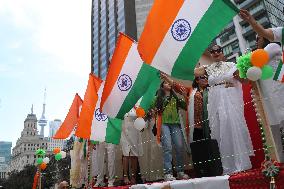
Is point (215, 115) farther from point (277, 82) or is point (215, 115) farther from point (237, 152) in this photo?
point (277, 82)

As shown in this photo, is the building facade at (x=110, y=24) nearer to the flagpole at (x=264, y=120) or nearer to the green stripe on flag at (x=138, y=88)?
the green stripe on flag at (x=138, y=88)

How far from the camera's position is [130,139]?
7.05 metres

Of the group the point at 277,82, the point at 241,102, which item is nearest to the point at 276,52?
the point at 277,82

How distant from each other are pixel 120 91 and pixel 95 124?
1.44 metres

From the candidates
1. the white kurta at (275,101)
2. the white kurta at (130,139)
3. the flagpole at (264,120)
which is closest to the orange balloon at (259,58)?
the flagpole at (264,120)

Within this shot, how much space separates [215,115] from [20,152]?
115 metres

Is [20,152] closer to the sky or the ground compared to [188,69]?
closer to the sky

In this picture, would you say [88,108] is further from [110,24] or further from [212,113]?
[110,24]

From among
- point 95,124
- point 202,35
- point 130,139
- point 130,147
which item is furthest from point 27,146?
point 202,35

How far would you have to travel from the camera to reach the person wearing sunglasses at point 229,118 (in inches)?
181

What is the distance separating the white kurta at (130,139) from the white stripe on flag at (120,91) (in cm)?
93

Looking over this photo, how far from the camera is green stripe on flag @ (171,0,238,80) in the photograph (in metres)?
4.00

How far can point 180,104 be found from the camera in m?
5.87

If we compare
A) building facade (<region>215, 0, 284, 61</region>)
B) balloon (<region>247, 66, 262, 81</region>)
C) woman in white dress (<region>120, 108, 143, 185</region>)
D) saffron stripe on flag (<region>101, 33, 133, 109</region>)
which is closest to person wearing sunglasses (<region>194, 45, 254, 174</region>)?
balloon (<region>247, 66, 262, 81</region>)
